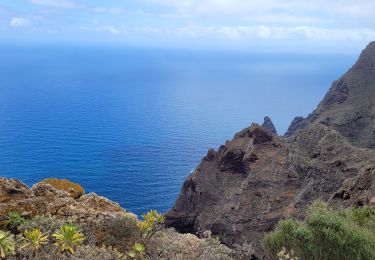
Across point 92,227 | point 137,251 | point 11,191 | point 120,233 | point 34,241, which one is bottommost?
point 137,251

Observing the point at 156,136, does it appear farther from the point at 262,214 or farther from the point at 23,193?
the point at 23,193

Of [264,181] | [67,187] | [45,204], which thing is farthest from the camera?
[264,181]

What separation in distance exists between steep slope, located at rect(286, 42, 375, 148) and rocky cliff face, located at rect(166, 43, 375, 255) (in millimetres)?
37667

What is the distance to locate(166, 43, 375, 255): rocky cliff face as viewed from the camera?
167 feet

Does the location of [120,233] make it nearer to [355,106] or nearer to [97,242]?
[97,242]

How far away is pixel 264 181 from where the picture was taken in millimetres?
57719

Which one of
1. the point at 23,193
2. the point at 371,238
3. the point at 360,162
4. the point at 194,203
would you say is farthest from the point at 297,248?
the point at 194,203

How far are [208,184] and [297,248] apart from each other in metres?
49.2

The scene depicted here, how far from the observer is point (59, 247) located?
1246 cm

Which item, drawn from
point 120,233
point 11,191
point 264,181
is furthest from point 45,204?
point 264,181

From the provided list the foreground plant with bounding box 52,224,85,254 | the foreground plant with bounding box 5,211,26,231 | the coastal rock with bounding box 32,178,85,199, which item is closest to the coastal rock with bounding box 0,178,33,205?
the foreground plant with bounding box 5,211,26,231

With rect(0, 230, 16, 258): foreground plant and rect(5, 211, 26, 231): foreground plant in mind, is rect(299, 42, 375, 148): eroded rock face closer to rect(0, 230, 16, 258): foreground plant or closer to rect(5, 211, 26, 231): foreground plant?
rect(5, 211, 26, 231): foreground plant

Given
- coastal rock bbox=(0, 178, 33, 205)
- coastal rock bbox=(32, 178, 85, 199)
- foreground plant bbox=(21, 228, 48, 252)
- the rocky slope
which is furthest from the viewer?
coastal rock bbox=(32, 178, 85, 199)

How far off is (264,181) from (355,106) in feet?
222
